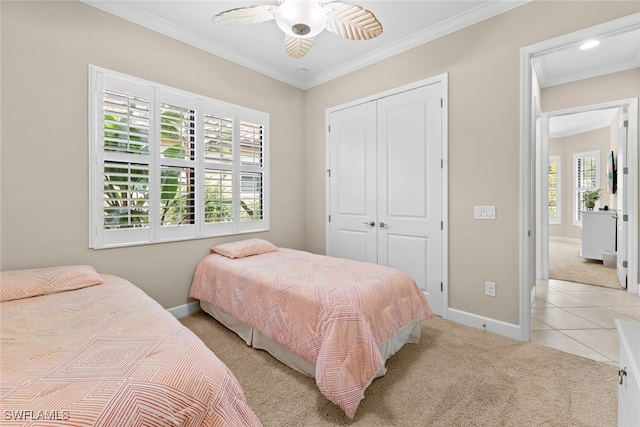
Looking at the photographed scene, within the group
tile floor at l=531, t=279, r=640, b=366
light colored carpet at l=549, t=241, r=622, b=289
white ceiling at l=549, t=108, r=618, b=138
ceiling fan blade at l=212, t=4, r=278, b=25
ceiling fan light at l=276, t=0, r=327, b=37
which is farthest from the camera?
white ceiling at l=549, t=108, r=618, b=138

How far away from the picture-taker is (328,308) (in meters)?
1.73

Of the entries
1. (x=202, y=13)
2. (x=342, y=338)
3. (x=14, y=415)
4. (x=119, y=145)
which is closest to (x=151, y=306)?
(x=14, y=415)

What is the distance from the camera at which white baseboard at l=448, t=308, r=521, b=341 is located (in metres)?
2.44

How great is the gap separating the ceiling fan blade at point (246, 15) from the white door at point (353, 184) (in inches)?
68.2

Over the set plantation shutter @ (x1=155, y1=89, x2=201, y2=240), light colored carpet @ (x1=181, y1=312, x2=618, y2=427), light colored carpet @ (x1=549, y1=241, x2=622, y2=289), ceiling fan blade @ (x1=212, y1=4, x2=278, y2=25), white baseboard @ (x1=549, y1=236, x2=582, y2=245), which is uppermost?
ceiling fan blade @ (x1=212, y1=4, x2=278, y2=25)

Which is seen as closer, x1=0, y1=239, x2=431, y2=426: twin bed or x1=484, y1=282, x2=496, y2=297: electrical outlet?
x1=0, y1=239, x2=431, y2=426: twin bed

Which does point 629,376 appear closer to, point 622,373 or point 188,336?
point 622,373

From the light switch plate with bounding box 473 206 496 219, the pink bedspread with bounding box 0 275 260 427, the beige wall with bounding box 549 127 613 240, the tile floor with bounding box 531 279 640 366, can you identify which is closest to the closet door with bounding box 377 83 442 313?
the light switch plate with bounding box 473 206 496 219

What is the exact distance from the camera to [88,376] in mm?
946

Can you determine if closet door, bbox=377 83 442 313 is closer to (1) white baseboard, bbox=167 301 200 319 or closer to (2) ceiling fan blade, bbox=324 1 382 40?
(2) ceiling fan blade, bbox=324 1 382 40

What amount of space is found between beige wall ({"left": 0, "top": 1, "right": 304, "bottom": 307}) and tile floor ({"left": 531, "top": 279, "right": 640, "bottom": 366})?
3.51 m

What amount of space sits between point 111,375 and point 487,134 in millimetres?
3013

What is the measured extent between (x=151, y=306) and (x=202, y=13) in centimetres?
254

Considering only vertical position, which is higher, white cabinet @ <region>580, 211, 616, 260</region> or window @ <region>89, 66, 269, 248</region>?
window @ <region>89, 66, 269, 248</region>
